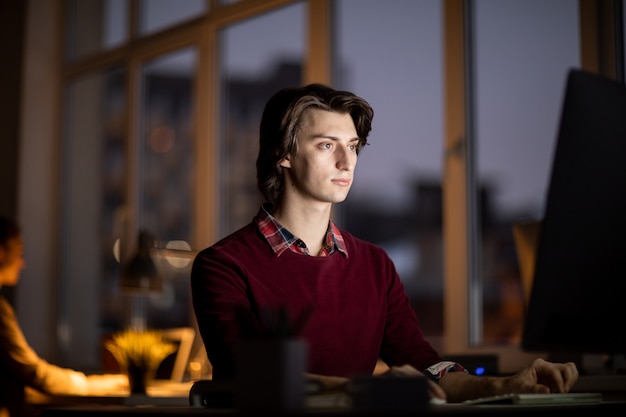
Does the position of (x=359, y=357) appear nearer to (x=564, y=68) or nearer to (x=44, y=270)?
(x=564, y=68)

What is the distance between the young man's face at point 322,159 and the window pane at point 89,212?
161 inches

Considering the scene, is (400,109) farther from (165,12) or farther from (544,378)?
(544,378)

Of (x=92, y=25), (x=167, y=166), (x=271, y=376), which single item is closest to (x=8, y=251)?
(x=167, y=166)

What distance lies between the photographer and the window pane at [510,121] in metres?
3.60

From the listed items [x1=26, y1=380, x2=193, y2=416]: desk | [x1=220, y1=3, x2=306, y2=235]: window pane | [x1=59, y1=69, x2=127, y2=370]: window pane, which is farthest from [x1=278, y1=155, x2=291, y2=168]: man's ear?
[x1=59, y1=69, x2=127, y2=370]: window pane

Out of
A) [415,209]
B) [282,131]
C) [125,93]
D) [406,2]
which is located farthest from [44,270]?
[282,131]

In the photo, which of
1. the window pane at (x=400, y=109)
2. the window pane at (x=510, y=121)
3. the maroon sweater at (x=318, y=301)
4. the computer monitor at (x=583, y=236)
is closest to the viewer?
the computer monitor at (x=583, y=236)

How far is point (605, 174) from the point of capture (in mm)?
1476

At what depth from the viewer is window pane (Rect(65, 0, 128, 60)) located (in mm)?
6176

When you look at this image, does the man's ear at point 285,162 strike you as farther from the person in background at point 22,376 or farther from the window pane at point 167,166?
the window pane at point 167,166

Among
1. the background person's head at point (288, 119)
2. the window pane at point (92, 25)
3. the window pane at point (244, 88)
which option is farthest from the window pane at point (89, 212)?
the background person's head at point (288, 119)

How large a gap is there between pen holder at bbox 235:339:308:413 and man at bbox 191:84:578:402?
0.65 meters

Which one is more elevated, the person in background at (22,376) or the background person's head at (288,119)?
the background person's head at (288,119)

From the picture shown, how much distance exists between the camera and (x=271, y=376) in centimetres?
127
